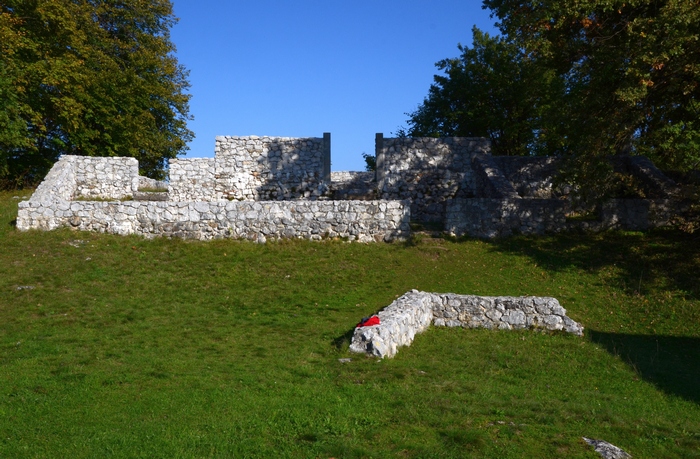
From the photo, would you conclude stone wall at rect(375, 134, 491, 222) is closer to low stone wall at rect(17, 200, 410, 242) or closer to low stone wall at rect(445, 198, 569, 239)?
low stone wall at rect(445, 198, 569, 239)

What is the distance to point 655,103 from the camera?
19859 millimetres

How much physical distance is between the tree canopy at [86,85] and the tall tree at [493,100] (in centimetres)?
1780

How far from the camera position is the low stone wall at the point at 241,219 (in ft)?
70.1

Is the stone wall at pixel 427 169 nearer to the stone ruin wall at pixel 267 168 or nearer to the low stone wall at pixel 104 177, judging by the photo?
the stone ruin wall at pixel 267 168

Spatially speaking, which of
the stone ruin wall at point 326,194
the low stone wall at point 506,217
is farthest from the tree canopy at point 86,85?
the low stone wall at point 506,217

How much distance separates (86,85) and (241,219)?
15.8 metres

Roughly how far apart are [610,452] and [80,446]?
22.0 ft

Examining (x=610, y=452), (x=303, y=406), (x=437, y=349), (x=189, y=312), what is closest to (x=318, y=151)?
(x=189, y=312)

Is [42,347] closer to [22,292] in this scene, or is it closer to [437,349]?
[22,292]

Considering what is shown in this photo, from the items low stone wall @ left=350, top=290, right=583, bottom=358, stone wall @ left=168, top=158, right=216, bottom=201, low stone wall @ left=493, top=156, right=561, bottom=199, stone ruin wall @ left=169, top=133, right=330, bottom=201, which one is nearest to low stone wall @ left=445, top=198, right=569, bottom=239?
low stone wall @ left=493, top=156, right=561, bottom=199

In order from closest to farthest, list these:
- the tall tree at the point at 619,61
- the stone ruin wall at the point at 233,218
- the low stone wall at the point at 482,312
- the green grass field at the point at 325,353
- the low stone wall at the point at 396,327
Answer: the green grass field at the point at 325,353, the low stone wall at the point at 396,327, the low stone wall at the point at 482,312, the tall tree at the point at 619,61, the stone ruin wall at the point at 233,218

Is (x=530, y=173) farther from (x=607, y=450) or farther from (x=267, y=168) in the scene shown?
(x=607, y=450)

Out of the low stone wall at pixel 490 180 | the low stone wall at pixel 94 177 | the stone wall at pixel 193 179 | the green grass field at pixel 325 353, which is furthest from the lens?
the stone wall at pixel 193 179

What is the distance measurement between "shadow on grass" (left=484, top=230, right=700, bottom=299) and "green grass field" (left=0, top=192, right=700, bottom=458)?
9 centimetres
